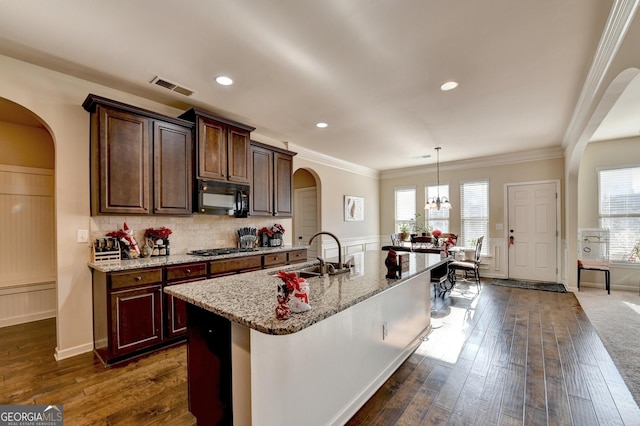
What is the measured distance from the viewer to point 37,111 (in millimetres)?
2574

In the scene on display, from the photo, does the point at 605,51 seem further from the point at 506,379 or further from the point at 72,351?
the point at 72,351

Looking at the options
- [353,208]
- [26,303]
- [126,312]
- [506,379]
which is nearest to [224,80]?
[126,312]

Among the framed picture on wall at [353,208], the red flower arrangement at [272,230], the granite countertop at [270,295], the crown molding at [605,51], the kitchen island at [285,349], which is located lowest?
the kitchen island at [285,349]

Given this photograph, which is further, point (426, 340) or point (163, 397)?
point (426, 340)

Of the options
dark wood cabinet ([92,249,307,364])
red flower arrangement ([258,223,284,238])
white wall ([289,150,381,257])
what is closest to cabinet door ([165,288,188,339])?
dark wood cabinet ([92,249,307,364])

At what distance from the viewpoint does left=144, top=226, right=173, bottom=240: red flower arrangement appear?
10.5 feet

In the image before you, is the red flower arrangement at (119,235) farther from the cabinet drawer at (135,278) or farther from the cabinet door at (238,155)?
the cabinet door at (238,155)

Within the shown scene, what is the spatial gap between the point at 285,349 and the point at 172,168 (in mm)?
2593

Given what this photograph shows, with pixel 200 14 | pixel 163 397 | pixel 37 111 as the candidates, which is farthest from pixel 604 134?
pixel 37 111

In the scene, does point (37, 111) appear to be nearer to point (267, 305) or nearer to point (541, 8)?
point (267, 305)

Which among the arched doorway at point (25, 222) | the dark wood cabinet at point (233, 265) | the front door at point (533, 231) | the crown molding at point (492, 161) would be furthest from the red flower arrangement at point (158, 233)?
the front door at point (533, 231)

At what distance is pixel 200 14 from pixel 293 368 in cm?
229

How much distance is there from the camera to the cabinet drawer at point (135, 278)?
2.50m

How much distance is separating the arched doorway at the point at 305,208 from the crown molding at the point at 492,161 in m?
2.40
